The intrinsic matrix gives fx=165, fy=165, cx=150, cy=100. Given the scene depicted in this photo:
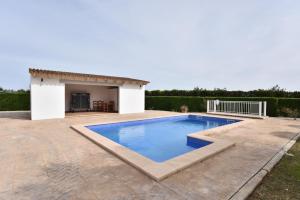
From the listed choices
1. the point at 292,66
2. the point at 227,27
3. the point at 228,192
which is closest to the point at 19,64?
the point at 227,27

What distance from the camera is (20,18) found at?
10.5 metres

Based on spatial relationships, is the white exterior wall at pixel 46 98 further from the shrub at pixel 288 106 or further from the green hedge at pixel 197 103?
the shrub at pixel 288 106

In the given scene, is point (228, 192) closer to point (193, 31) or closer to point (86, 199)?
point (86, 199)

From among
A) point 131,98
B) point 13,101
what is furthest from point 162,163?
point 13,101

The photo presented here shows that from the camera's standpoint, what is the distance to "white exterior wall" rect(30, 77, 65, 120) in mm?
9914

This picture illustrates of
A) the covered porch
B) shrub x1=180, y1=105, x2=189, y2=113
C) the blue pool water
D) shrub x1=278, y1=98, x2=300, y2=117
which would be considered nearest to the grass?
the blue pool water

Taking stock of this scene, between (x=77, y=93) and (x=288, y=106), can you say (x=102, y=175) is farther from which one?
(x=288, y=106)

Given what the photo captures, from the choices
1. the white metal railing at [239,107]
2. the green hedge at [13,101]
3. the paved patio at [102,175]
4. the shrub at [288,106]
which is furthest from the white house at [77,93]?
the shrub at [288,106]

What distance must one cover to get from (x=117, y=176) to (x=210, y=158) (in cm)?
227

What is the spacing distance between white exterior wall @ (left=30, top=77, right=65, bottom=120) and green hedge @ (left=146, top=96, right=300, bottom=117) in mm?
9997

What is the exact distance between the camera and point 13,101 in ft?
52.3

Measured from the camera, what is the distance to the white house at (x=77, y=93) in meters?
10.1

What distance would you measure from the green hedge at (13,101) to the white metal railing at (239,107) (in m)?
17.5

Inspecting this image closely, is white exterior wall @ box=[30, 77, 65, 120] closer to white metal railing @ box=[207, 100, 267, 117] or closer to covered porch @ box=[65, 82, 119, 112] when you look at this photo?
covered porch @ box=[65, 82, 119, 112]
